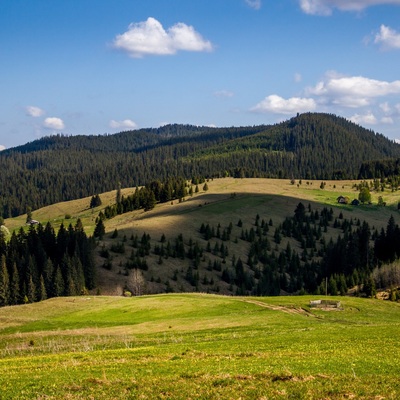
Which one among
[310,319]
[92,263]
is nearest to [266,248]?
[92,263]

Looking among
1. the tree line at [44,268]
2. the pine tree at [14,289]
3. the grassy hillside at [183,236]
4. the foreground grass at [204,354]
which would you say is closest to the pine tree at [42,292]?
the tree line at [44,268]

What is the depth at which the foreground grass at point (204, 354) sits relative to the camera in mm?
20984

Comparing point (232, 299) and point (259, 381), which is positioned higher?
point (259, 381)

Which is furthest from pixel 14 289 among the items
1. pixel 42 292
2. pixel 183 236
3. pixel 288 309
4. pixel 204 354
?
pixel 204 354

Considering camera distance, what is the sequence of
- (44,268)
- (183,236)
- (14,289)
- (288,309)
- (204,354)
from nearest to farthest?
(204,354), (288,309), (14,289), (44,268), (183,236)

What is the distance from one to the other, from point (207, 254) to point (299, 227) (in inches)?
1883

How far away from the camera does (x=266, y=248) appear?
14475cm

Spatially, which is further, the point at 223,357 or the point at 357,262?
the point at 357,262

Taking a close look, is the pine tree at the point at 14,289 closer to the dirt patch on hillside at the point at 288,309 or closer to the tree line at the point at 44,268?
the tree line at the point at 44,268

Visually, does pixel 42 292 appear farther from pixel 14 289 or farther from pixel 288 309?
pixel 288 309

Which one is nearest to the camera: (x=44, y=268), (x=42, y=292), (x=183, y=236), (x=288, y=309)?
(x=288, y=309)

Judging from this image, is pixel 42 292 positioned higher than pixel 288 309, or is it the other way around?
pixel 288 309

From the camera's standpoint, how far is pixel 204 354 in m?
31.2

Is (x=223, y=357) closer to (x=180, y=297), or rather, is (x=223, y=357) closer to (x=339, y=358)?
(x=339, y=358)
